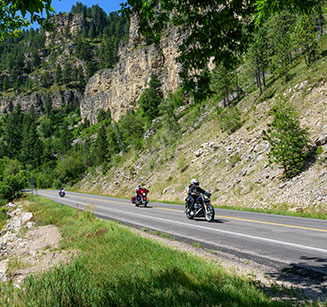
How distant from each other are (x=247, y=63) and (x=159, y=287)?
3518 cm

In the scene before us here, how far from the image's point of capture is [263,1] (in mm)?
3016

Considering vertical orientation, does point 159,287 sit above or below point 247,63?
below

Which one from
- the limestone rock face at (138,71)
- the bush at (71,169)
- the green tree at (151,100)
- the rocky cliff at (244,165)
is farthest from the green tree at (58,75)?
the rocky cliff at (244,165)

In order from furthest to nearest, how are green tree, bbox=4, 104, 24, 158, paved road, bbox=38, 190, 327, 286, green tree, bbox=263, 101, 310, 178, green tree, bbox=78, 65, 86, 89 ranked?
green tree, bbox=78, 65, 86, 89
green tree, bbox=4, 104, 24, 158
green tree, bbox=263, 101, 310, 178
paved road, bbox=38, 190, 327, 286

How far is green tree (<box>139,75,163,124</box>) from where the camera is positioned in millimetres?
66062

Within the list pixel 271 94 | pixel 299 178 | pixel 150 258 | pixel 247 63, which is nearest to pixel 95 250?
pixel 150 258

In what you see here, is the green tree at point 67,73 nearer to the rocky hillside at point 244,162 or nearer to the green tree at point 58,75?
the green tree at point 58,75

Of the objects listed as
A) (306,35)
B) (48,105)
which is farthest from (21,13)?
(48,105)

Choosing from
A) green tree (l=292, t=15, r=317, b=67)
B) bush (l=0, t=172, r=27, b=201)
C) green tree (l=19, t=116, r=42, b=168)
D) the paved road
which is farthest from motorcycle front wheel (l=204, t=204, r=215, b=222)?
green tree (l=19, t=116, r=42, b=168)

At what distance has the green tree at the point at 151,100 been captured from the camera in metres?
66.1

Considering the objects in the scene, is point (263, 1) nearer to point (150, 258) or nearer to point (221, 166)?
point (150, 258)

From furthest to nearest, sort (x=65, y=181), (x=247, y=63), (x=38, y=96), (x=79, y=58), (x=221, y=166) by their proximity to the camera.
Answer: (x=79, y=58) < (x=38, y=96) < (x=65, y=181) < (x=247, y=63) < (x=221, y=166)

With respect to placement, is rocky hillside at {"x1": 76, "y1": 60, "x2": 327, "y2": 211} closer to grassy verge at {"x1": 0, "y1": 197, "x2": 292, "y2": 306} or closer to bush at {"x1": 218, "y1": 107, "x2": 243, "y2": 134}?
bush at {"x1": 218, "y1": 107, "x2": 243, "y2": 134}

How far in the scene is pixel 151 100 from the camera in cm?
6731
